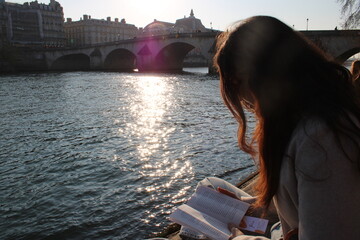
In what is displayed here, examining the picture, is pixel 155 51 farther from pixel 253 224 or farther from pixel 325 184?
pixel 325 184

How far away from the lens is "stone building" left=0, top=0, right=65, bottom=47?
273 ft

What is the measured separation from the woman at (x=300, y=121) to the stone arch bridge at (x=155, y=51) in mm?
29108

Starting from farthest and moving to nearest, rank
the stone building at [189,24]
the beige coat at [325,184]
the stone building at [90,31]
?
1. the stone building at [189,24]
2. the stone building at [90,31]
3. the beige coat at [325,184]

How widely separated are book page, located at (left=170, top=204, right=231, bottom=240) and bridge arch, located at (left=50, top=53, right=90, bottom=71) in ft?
225

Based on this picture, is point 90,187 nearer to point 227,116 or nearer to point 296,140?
point 296,140

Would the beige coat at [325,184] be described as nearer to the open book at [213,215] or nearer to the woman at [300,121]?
the woman at [300,121]

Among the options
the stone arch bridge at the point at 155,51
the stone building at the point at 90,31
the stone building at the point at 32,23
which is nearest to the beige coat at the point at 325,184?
the stone arch bridge at the point at 155,51

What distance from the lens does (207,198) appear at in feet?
9.23

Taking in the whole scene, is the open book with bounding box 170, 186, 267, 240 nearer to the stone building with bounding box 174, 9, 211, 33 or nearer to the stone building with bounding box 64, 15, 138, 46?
the stone building with bounding box 64, 15, 138, 46

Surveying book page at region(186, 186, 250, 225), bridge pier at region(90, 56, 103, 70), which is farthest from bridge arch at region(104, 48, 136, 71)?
book page at region(186, 186, 250, 225)

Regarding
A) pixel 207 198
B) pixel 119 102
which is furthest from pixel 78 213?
pixel 119 102

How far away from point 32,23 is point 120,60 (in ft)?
113

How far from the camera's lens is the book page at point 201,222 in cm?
250

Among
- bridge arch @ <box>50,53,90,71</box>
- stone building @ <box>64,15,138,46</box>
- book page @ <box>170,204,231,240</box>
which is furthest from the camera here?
stone building @ <box>64,15,138,46</box>
